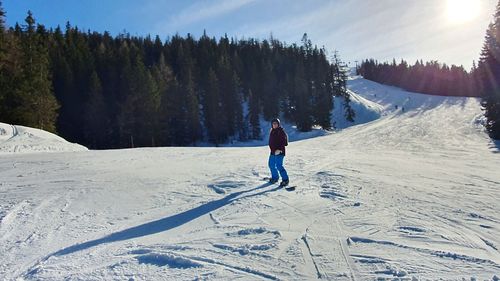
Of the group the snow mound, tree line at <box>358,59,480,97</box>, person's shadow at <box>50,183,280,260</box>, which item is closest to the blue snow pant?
person's shadow at <box>50,183,280,260</box>

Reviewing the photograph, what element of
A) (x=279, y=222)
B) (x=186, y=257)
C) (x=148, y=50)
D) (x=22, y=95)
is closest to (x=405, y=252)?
(x=279, y=222)

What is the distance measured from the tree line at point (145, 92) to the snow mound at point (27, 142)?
1228 cm

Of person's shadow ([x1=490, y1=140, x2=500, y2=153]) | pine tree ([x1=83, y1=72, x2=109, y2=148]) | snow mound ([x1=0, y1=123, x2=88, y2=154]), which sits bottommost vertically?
person's shadow ([x1=490, y1=140, x2=500, y2=153])

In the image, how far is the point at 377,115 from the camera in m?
75.2

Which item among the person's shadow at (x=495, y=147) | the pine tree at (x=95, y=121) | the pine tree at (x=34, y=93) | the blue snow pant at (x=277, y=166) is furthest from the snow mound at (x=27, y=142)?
the pine tree at (x=95, y=121)

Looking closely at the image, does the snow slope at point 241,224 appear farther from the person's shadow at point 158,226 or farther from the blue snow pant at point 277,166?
the blue snow pant at point 277,166

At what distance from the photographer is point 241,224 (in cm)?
734

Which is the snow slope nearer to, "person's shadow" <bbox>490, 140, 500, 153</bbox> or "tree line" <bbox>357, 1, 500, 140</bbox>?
"person's shadow" <bbox>490, 140, 500, 153</bbox>

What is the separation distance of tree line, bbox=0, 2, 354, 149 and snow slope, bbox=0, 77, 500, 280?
24971 millimetres

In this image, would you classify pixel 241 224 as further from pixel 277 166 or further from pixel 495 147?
pixel 495 147

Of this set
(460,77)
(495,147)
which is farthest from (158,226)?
(460,77)

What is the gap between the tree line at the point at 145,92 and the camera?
34.8 meters

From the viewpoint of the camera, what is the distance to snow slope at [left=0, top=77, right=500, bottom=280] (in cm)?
540

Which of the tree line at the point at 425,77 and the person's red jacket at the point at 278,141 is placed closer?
the person's red jacket at the point at 278,141
